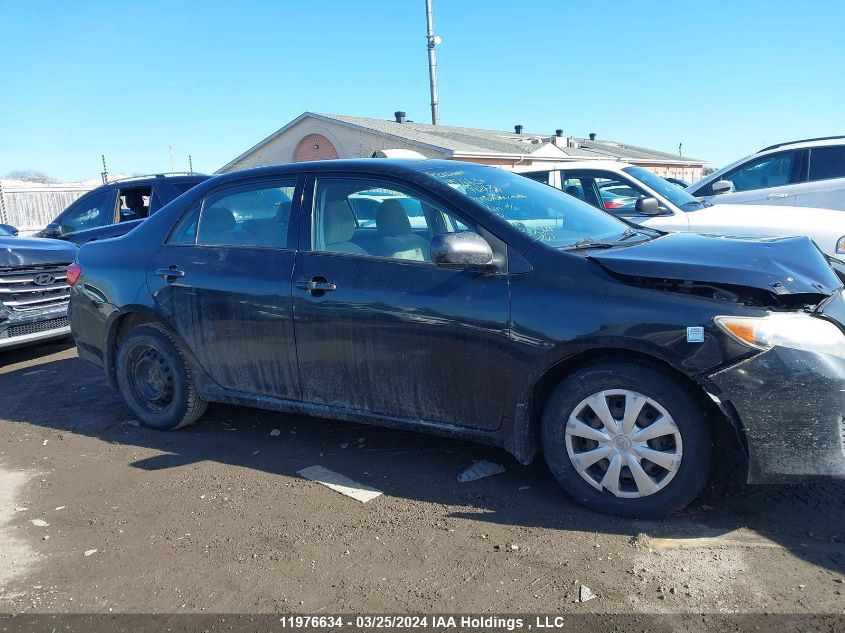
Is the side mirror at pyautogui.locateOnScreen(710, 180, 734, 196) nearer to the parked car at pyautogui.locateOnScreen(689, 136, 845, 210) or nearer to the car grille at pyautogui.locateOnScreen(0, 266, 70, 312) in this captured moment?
the parked car at pyautogui.locateOnScreen(689, 136, 845, 210)

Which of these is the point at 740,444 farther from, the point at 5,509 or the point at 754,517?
the point at 5,509

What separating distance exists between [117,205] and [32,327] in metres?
3.44

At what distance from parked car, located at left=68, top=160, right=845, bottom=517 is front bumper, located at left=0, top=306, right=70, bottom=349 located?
259 cm

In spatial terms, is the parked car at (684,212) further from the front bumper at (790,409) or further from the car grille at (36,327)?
the car grille at (36,327)

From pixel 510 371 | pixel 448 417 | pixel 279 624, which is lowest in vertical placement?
pixel 279 624

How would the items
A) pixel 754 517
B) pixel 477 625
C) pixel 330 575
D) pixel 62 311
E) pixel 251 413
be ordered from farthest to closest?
1. pixel 62 311
2. pixel 251 413
3. pixel 754 517
4. pixel 330 575
5. pixel 477 625

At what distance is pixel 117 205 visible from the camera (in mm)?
10039

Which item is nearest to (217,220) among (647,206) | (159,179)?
(647,206)

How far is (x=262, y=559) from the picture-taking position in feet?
10.5

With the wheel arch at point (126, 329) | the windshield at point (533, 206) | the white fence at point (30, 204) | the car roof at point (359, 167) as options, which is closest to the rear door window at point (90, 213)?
the wheel arch at point (126, 329)

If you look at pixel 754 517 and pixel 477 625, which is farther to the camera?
pixel 754 517

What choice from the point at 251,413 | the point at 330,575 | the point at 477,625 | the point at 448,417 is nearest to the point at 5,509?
the point at 251,413

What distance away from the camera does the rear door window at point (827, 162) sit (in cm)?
902

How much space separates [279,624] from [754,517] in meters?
2.23
